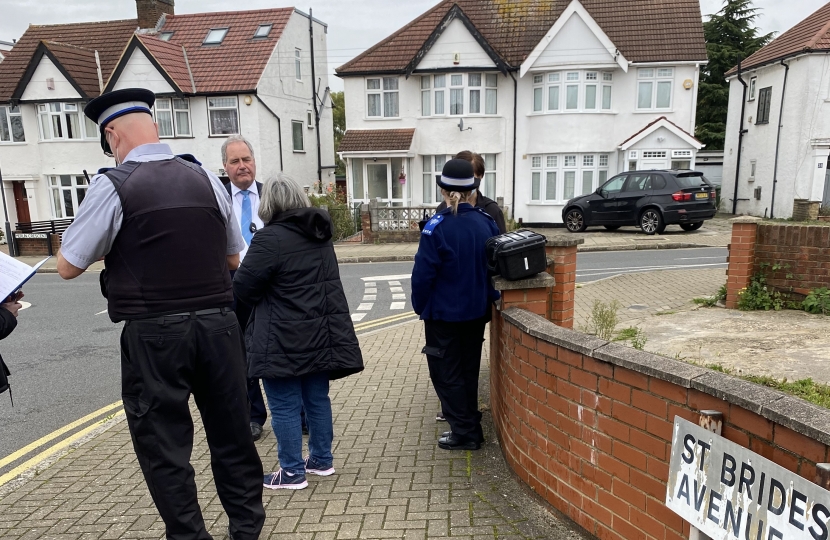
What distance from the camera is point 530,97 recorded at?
2189cm

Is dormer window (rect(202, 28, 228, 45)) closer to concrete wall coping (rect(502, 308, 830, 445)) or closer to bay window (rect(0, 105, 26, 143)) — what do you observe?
bay window (rect(0, 105, 26, 143))

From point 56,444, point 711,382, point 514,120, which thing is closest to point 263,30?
point 514,120

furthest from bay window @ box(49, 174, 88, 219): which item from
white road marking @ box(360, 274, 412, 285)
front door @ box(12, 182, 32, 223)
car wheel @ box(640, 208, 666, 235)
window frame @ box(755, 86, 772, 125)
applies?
window frame @ box(755, 86, 772, 125)

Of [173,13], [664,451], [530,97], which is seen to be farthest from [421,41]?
[664,451]

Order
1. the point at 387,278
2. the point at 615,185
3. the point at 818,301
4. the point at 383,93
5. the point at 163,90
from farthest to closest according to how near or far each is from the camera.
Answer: the point at 163,90
the point at 383,93
the point at 615,185
the point at 387,278
the point at 818,301

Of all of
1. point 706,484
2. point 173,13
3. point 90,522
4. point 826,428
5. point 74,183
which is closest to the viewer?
point 826,428

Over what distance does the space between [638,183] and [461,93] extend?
7791mm

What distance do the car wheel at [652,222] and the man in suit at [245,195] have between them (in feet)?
49.8

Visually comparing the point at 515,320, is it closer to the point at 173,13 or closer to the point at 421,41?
the point at 421,41

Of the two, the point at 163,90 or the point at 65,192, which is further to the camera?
the point at 65,192

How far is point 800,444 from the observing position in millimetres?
1822

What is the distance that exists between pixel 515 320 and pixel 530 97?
20.1 meters

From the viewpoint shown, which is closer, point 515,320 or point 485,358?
point 515,320

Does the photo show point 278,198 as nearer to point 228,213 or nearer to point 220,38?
point 228,213
